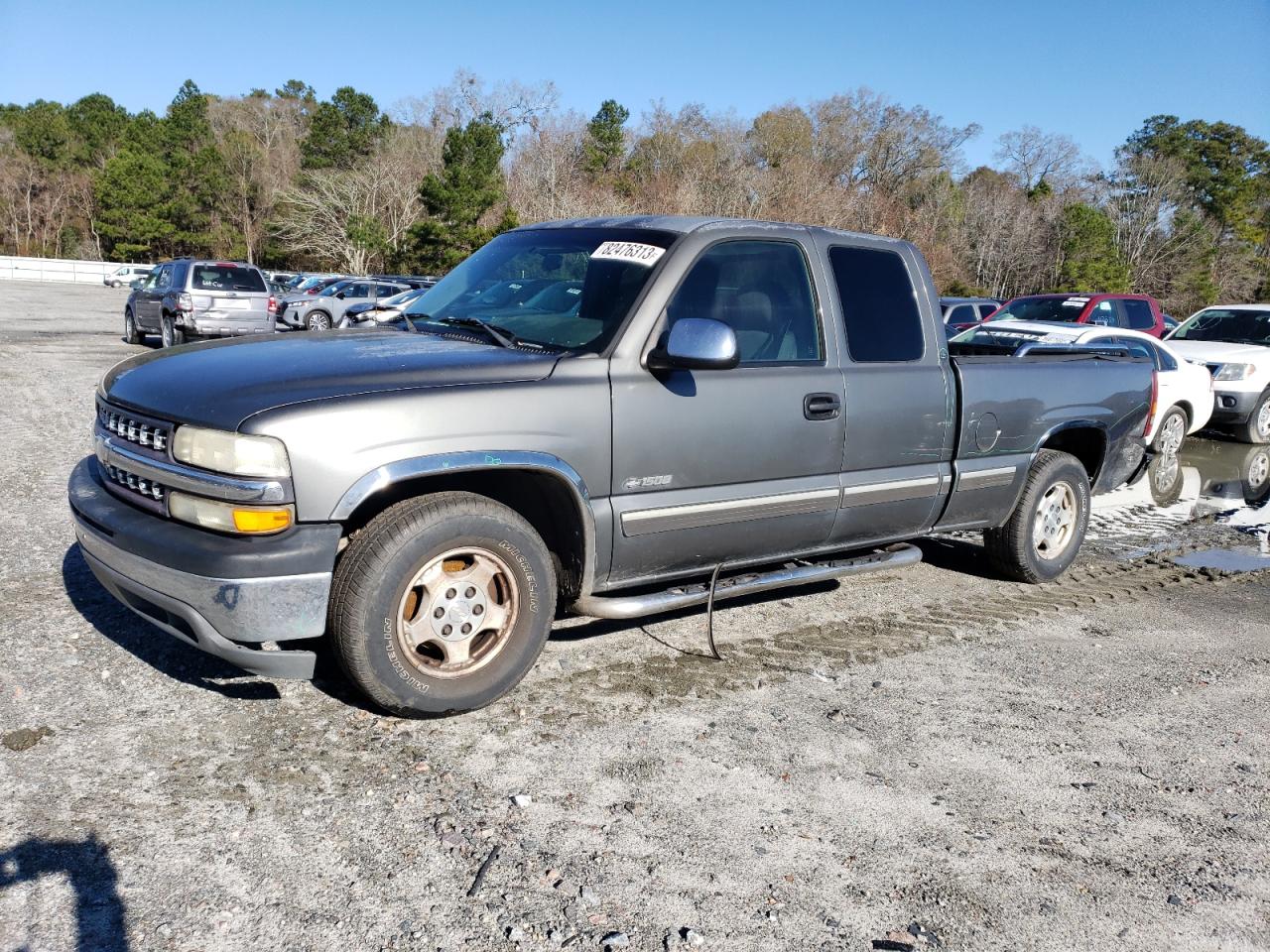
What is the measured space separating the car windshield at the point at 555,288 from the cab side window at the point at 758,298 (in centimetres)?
21

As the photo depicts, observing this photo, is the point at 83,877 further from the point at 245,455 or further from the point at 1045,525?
the point at 1045,525

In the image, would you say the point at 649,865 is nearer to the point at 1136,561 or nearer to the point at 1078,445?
the point at 1078,445

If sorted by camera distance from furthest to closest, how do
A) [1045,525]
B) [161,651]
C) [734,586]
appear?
[1045,525]
[734,586]
[161,651]

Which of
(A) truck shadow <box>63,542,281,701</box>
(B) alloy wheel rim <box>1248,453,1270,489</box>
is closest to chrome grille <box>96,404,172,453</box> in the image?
(A) truck shadow <box>63,542,281,701</box>

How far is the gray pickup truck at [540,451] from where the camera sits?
132 inches

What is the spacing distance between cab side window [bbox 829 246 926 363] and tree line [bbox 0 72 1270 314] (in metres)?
39.4

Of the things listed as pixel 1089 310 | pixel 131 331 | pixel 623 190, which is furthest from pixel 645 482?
pixel 623 190

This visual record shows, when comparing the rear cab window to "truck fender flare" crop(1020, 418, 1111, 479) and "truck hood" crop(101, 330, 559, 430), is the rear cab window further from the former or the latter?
"truck fender flare" crop(1020, 418, 1111, 479)

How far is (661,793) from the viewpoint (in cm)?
334

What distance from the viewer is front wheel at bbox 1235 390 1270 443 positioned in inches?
513

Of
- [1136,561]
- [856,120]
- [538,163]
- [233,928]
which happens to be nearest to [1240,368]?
[1136,561]

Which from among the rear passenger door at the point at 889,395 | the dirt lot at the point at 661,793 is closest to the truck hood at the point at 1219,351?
the dirt lot at the point at 661,793

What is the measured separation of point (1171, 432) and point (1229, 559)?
15.3 feet

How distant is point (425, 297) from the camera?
495cm
